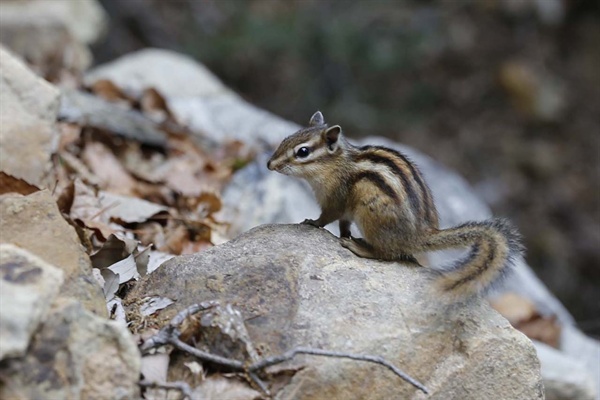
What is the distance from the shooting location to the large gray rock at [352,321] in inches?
128

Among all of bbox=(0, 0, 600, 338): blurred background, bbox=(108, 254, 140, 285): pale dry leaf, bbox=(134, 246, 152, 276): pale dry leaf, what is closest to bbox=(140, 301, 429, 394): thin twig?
bbox=(108, 254, 140, 285): pale dry leaf

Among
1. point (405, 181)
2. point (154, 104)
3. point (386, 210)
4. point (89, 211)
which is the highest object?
point (405, 181)

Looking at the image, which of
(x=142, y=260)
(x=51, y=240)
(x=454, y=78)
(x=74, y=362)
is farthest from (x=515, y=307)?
(x=454, y=78)

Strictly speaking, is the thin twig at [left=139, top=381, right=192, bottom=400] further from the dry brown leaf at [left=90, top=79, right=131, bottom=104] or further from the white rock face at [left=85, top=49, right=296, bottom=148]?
the dry brown leaf at [left=90, top=79, right=131, bottom=104]

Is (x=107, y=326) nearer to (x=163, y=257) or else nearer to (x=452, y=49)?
(x=163, y=257)

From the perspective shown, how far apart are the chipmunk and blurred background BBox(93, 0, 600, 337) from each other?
6.86m

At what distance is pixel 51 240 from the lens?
128 inches

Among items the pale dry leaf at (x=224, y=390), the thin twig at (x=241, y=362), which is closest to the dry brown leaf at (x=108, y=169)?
the thin twig at (x=241, y=362)

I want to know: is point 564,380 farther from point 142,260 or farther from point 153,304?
point 153,304

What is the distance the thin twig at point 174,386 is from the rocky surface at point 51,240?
1.15 ft

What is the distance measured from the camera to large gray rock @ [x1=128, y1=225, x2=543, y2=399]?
325cm

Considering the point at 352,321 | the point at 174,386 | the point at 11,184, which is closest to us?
the point at 174,386

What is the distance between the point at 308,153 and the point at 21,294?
2.04 metres

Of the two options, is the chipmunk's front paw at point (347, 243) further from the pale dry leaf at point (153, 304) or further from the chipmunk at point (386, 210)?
the pale dry leaf at point (153, 304)
